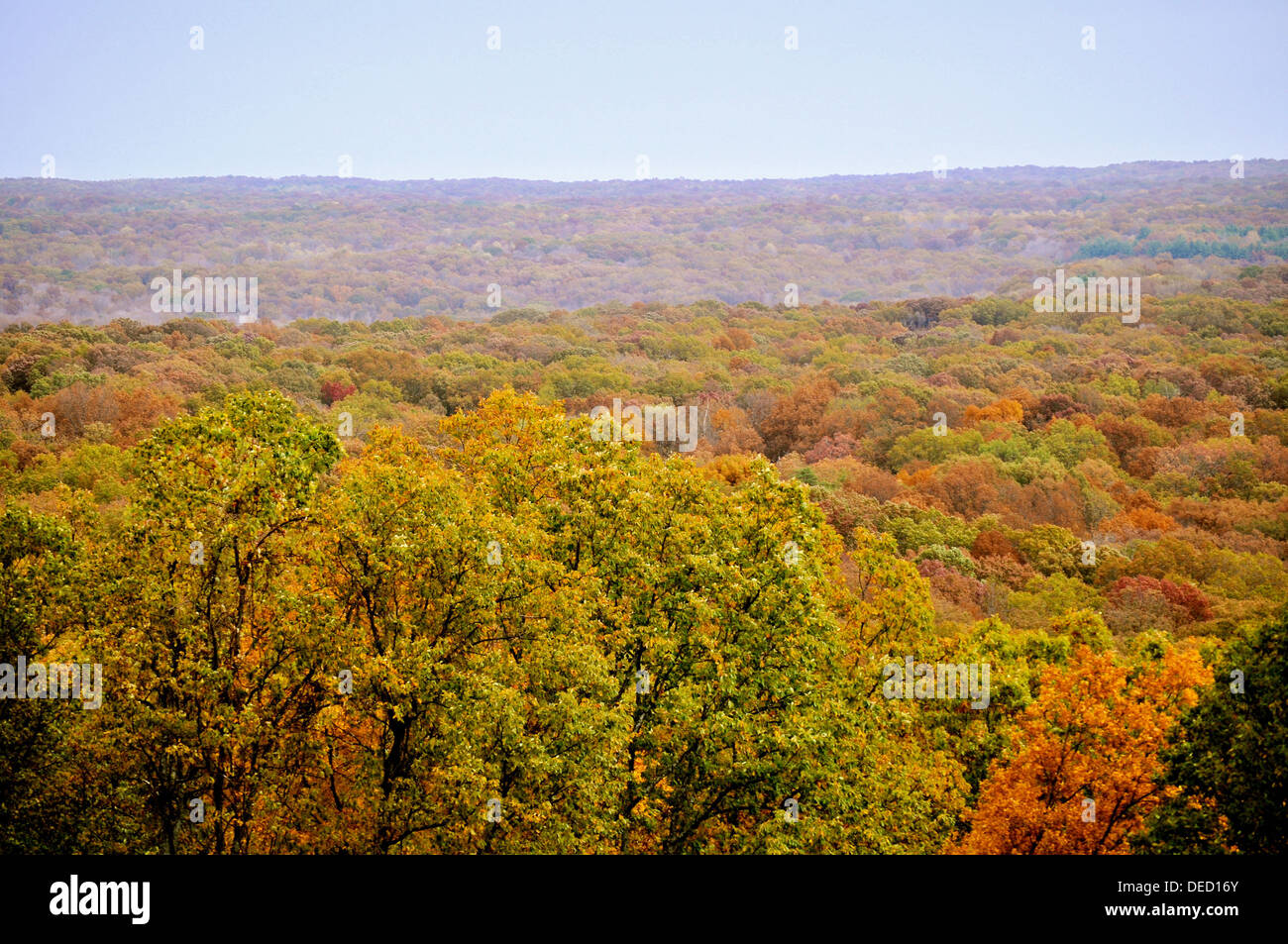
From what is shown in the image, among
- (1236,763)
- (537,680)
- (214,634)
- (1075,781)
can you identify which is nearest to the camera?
(214,634)

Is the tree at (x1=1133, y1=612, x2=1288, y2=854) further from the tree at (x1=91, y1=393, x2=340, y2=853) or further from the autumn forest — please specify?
the tree at (x1=91, y1=393, x2=340, y2=853)

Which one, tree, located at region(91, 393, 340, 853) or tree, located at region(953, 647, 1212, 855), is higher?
tree, located at region(91, 393, 340, 853)

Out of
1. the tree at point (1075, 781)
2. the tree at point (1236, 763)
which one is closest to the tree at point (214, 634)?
the tree at point (1075, 781)

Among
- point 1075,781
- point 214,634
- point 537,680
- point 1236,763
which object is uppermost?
point 214,634

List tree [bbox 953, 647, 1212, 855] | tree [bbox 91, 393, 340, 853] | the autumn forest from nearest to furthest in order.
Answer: tree [bbox 91, 393, 340, 853]
the autumn forest
tree [bbox 953, 647, 1212, 855]

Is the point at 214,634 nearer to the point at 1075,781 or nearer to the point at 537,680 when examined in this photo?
the point at 537,680

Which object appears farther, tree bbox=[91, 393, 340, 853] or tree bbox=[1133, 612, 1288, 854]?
tree bbox=[1133, 612, 1288, 854]

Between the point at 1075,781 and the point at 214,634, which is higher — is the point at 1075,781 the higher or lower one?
the lower one

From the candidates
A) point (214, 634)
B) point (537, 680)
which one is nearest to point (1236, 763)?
point (537, 680)

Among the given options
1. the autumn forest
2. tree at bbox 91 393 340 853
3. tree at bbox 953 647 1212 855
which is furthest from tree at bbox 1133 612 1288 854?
tree at bbox 91 393 340 853

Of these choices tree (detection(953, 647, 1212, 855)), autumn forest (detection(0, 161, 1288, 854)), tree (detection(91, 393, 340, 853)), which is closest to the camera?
tree (detection(91, 393, 340, 853))

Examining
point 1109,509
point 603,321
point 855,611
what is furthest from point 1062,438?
point 603,321
